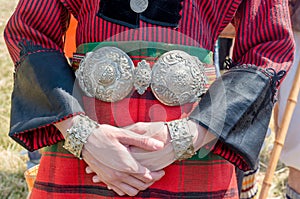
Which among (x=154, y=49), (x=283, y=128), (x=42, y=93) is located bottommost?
(x=283, y=128)

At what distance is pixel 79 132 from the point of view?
1.23 meters

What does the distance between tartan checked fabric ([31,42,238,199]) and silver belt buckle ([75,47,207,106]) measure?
0.02 meters

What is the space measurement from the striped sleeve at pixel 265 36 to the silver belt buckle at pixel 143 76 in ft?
0.54

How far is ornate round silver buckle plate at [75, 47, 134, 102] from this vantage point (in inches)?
49.4

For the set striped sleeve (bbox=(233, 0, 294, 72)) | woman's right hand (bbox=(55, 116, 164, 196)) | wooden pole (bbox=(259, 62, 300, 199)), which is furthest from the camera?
wooden pole (bbox=(259, 62, 300, 199))

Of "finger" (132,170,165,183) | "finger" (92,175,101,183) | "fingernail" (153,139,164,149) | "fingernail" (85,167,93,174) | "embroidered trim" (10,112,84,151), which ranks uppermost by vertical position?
"fingernail" (153,139,164,149)

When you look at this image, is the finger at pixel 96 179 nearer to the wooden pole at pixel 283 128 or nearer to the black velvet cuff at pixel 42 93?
the black velvet cuff at pixel 42 93

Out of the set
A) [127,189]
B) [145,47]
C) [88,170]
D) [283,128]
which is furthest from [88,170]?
[283,128]

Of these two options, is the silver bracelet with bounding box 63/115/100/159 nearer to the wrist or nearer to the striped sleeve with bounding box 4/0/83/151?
the striped sleeve with bounding box 4/0/83/151

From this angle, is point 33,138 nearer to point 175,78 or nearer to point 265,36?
point 175,78

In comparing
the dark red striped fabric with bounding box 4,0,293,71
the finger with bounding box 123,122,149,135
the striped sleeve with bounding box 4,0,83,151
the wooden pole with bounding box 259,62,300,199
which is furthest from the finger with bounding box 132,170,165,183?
the wooden pole with bounding box 259,62,300,199

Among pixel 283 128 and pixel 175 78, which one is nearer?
pixel 175 78

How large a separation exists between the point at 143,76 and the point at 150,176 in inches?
9.7

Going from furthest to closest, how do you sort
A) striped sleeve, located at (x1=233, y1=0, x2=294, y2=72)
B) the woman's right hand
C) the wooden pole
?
the wooden pole
striped sleeve, located at (x1=233, y1=0, x2=294, y2=72)
the woman's right hand
